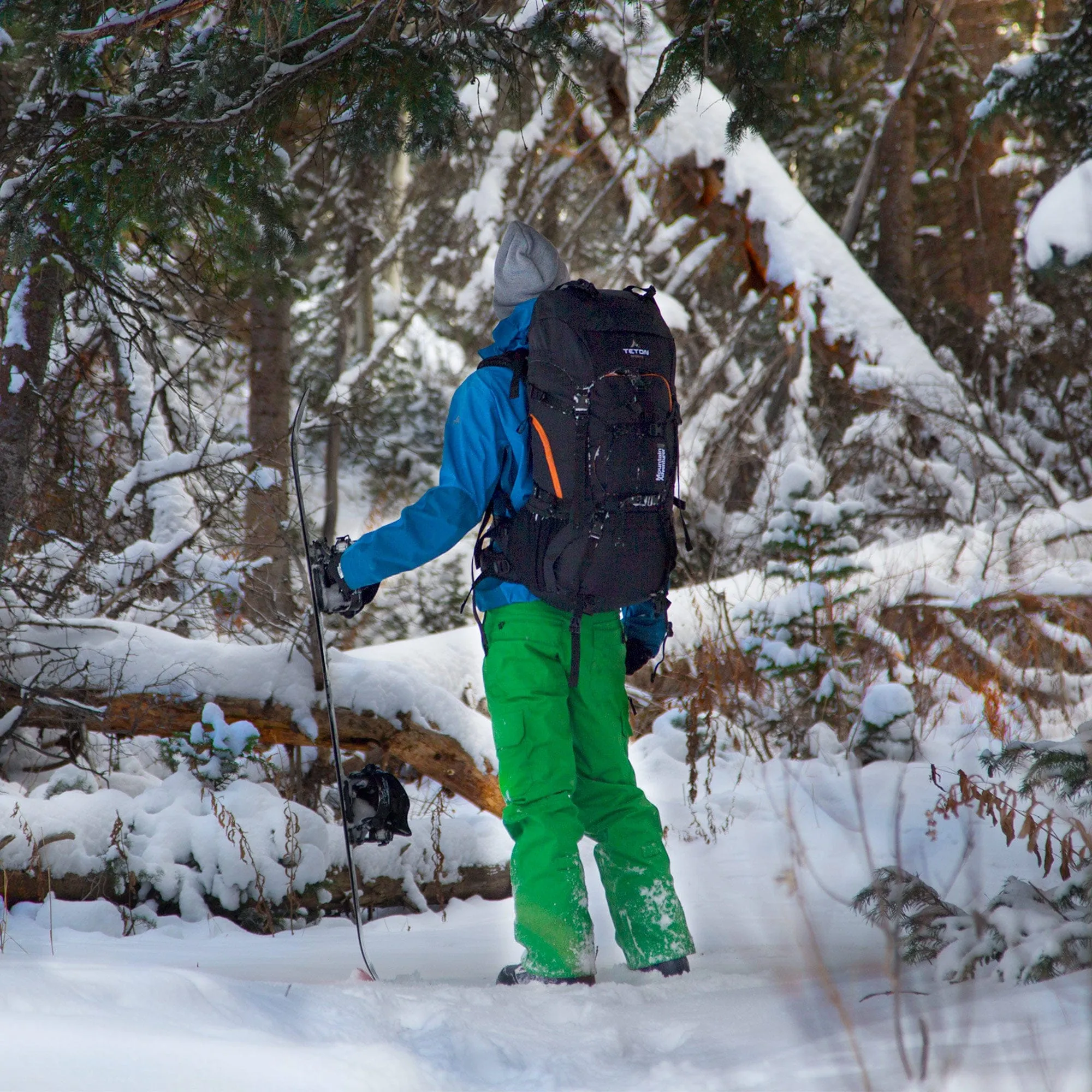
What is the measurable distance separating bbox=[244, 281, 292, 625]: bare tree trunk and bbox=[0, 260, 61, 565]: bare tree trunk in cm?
92

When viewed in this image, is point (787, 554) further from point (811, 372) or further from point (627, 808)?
point (811, 372)

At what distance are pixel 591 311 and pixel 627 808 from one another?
1.42 m

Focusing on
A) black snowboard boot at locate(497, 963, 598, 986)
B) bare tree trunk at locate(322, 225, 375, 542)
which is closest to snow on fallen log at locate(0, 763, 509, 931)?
black snowboard boot at locate(497, 963, 598, 986)

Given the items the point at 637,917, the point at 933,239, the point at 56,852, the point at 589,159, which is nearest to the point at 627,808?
the point at 637,917

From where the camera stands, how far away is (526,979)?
255 centimetres

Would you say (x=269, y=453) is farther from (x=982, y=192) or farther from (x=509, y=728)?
(x=982, y=192)

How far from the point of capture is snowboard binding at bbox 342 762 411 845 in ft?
9.37

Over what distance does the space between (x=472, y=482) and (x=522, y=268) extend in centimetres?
71

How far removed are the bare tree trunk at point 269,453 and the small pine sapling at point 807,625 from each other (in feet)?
8.92

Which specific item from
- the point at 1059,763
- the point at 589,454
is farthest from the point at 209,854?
the point at 1059,763

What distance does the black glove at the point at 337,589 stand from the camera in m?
2.59

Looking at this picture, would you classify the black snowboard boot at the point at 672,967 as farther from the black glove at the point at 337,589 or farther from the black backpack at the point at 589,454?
the black glove at the point at 337,589

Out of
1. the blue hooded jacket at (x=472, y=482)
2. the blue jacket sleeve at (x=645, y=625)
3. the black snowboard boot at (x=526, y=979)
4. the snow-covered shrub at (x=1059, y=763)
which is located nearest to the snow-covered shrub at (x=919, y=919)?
the snow-covered shrub at (x=1059, y=763)

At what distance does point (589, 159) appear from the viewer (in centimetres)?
1110
